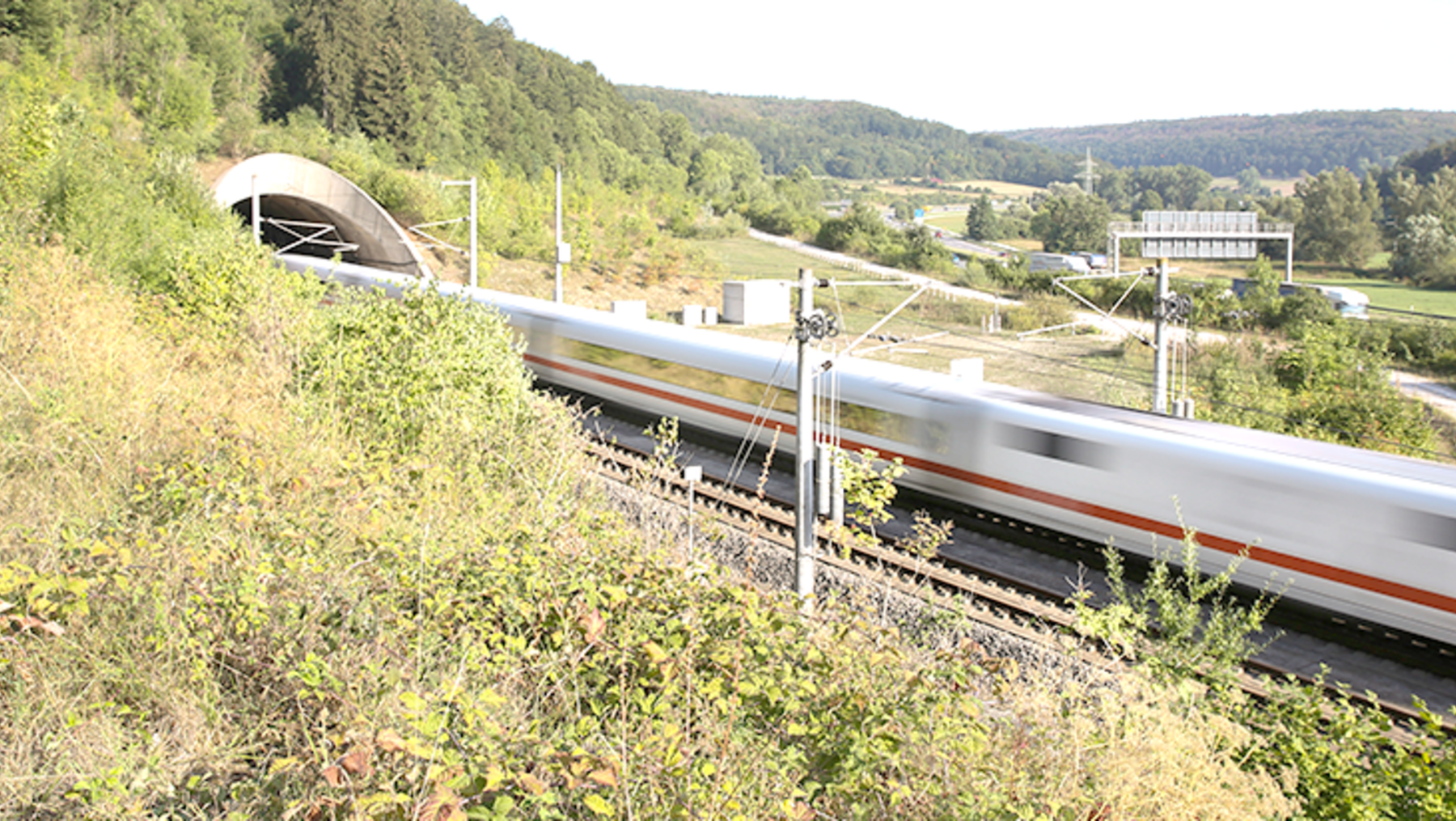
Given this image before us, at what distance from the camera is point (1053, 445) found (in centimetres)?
1298

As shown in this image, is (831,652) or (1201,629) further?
(1201,629)

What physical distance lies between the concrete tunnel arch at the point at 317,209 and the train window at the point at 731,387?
17075mm

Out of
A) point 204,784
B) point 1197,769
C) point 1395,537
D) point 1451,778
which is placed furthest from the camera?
point 1395,537

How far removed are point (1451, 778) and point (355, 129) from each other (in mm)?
68889

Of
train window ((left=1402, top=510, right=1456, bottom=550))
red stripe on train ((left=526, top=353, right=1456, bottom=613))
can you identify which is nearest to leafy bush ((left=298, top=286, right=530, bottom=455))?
red stripe on train ((left=526, top=353, right=1456, bottom=613))

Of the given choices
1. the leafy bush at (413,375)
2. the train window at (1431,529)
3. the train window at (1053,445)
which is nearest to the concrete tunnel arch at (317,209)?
the leafy bush at (413,375)

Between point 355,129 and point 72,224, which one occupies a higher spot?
point 355,129

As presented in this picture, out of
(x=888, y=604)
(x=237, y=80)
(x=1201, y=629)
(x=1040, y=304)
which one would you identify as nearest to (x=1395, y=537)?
(x=1201, y=629)

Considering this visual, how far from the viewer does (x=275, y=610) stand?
20.2ft

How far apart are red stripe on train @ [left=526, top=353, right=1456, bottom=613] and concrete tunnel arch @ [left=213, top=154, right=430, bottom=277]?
25.0 metres

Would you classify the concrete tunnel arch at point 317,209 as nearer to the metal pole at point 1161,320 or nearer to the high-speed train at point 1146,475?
the high-speed train at point 1146,475

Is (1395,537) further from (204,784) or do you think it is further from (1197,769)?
(204,784)

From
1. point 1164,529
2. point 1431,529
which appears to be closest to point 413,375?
point 1164,529

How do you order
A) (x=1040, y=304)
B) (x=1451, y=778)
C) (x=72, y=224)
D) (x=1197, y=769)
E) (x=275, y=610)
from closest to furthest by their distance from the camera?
1. (x=1197, y=769)
2. (x=1451, y=778)
3. (x=275, y=610)
4. (x=72, y=224)
5. (x=1040, y=304)
